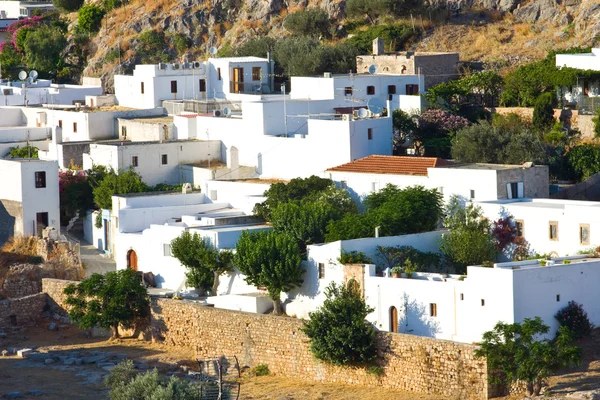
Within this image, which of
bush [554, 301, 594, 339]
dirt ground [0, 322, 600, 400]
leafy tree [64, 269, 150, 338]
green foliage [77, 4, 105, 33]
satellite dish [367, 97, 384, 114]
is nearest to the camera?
dirt ground [0, 322, 600, 400]

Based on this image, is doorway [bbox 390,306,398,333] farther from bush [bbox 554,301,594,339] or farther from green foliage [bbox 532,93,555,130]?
green foliage [bbox 532,93,555,130]

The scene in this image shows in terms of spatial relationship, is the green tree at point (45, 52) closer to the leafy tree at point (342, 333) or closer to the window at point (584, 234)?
the window at point (584, 234)

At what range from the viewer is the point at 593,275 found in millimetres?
37219

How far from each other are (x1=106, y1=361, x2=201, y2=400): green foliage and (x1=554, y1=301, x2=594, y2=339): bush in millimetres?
8689

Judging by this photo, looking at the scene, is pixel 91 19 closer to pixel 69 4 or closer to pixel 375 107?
pixel 69 4

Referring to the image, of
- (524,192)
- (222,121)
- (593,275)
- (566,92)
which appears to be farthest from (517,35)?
(593,275)

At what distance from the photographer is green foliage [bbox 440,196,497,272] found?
41.0 meters

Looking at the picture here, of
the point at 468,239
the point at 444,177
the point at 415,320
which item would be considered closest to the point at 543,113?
the point at 444,177

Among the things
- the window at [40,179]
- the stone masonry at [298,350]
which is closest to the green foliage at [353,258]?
the stone masonry at [298,350]

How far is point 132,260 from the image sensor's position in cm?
4681

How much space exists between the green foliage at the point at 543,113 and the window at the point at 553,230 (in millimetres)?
12851

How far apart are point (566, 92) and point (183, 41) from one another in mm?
27213

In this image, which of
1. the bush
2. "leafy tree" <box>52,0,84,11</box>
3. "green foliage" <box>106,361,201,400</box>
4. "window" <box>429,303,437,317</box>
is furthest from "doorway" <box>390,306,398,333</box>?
"leafy tree" <box>52,0,84,11</box>

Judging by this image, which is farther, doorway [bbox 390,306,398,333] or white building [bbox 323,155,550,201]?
white building [bbox 323,155,550,201]
